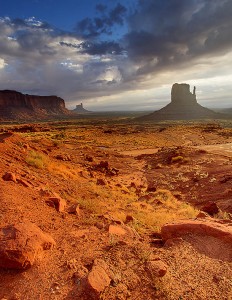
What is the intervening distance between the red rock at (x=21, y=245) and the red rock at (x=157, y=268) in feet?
6.94

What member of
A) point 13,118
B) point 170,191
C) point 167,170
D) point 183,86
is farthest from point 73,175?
point 13,118

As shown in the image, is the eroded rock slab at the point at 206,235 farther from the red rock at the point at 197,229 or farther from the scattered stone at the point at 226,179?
the scattered stone at the point at 226,179

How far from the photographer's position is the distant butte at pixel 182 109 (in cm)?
13012

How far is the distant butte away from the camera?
13012 cm

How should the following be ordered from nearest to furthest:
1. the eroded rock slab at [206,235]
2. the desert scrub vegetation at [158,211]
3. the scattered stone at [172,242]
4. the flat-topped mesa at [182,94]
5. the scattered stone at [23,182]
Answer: the eroded rock slab at [206,235] < the scattered stone at [172,242] < the desert scrub vegetation at [158,211] < the scattered stone at [23,182] < the flat-topped mesa at [182,94]

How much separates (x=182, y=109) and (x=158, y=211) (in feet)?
451

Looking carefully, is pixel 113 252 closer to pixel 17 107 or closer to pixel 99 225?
pixel 99 225

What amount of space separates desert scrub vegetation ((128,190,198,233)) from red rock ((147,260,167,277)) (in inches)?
102

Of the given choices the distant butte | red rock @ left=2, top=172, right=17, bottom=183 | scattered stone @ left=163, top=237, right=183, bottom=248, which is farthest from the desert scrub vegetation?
the distant butte

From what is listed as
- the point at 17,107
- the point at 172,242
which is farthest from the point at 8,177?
the point at 17,107

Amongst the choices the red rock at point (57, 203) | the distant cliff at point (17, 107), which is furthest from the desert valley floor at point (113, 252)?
the distant cliff at point (17, 107)

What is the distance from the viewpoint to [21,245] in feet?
17.7

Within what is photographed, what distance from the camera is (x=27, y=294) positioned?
4.82 meters

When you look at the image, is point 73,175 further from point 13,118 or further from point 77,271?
point 13,118
